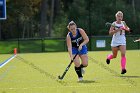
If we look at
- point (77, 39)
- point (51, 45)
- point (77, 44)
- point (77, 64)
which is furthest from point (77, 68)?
point (51, 45)

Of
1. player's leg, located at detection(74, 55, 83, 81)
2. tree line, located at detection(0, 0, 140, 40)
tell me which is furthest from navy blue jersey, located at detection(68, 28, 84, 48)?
tree line, located at detection(0, 0, 140, 40)

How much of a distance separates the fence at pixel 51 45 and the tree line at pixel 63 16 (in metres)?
2.59

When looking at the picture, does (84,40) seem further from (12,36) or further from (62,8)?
(62,8)

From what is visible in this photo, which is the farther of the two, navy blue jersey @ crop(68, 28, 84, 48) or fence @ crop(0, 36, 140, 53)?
fence @ crop(0, 36, 140, 53)

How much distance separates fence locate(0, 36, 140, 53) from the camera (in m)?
36.4

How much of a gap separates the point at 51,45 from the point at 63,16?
44.5 feet

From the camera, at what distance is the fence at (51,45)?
36.4 metres

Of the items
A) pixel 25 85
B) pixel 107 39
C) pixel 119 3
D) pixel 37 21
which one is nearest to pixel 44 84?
pixel 25 85

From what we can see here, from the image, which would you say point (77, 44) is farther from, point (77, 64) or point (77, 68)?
point (77, 68)

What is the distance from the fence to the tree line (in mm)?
2588

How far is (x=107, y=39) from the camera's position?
3741 cm

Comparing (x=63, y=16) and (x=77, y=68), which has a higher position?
(x=63, y=16)

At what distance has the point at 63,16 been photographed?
5138 centimetres

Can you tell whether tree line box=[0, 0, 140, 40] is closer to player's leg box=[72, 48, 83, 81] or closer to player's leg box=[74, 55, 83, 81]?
player's leg box=[72, 48, 83, 81]
